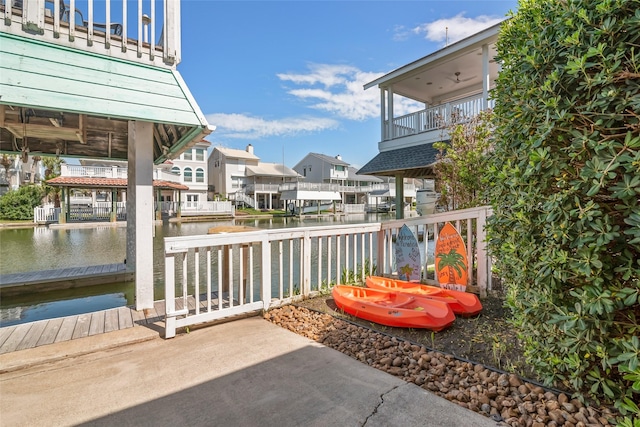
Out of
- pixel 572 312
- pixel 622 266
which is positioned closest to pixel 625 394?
pixel 572 312

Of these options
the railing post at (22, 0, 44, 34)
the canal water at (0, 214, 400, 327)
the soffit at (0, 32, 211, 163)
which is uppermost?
the railing post at (22, 0, 44, 34)

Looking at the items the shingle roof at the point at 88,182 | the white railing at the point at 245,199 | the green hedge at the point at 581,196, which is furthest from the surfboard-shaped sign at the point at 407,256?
the white railing at the point at 245,199

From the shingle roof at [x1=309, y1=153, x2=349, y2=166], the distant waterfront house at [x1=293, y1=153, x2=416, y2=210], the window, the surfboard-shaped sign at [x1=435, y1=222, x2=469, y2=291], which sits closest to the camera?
the surfboard-shaped sign at [x1=435, y1=222, x2=469, y2=291]

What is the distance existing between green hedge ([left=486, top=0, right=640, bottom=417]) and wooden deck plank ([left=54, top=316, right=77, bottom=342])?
3.95m

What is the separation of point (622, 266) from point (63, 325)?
4661 millimetres

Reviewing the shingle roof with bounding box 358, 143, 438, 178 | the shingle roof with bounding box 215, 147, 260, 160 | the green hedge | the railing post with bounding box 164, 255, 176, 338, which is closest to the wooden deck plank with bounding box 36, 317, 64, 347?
the railing post with bounding box 164, 255, 176, 338

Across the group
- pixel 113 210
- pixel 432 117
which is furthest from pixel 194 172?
pixel 432 117

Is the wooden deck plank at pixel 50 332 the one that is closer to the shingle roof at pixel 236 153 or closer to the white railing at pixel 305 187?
the white railing at pixel 305 187

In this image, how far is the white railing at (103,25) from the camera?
3.06 meters

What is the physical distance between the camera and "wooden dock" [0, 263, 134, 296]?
201 inches

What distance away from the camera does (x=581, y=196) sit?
1.63 meters

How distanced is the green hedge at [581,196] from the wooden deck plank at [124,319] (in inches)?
145

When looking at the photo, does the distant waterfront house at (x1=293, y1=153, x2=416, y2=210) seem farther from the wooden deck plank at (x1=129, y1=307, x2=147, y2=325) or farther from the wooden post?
the wooden deck plank at (x1=129, y1=307, x2=147, y2=325)

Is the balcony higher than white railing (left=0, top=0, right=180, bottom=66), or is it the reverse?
the balcony
